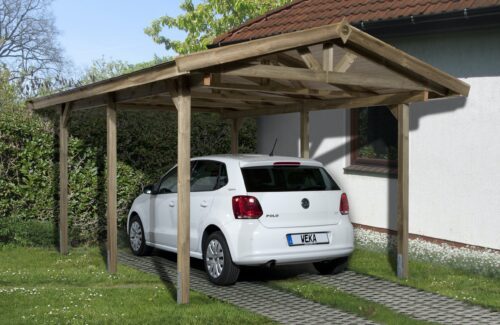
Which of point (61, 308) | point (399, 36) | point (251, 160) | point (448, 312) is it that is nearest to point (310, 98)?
point (399, 36)

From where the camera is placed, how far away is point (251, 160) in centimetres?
871

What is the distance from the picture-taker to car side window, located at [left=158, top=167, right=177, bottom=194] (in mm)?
10244

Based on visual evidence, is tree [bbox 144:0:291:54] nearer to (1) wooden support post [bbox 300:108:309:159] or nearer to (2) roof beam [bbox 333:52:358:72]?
(1) wooden support post [bbox 300:108:309:159]

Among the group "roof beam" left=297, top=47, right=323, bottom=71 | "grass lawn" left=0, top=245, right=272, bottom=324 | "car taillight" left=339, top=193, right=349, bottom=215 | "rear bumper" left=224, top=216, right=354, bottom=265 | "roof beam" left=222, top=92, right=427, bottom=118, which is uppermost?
"roof beam" left=297, top=47, right=323, bottom=71

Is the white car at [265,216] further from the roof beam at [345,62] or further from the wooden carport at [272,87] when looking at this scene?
the roof beam at [345,62]

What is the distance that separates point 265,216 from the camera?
8.28 m

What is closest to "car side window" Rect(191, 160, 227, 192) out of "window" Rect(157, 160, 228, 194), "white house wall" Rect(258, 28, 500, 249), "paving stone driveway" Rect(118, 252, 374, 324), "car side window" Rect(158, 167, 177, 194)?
"window" Rect(157, 160, 228, 194)

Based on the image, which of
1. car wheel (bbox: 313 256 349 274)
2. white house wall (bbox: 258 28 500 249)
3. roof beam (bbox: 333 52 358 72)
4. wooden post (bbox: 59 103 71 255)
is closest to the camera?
roof beam (bbox: 333 52 358 72)

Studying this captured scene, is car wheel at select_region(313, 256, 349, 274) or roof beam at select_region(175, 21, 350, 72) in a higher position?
roof beam at select_region(175, 21, 350, 72)

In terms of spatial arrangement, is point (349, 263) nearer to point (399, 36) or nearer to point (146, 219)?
point (146, 219)

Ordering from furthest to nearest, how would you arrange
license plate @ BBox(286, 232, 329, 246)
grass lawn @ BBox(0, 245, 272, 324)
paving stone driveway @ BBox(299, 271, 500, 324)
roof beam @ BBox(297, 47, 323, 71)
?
license plate @ BBox(286, 232, 329, 246)
roof beam @ BBox(297, 47, 323, 71)
paving stone driveway @ BBox(299, 271, 500, 324)
grass lawn @ BBox(0, 245, 272, 324)

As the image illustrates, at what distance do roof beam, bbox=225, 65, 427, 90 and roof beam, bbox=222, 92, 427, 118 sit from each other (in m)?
0.32

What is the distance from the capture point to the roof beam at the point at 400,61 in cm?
780

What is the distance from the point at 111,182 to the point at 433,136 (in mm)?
5035
